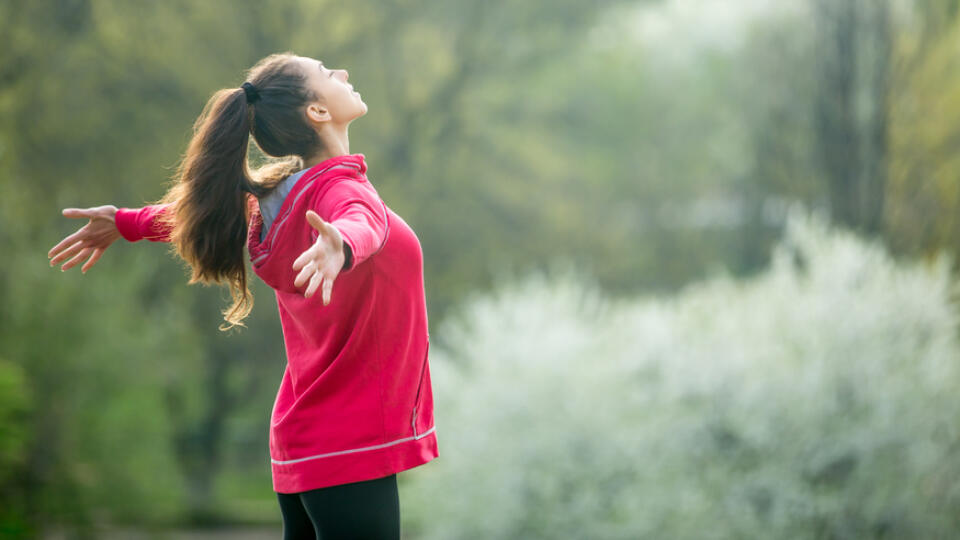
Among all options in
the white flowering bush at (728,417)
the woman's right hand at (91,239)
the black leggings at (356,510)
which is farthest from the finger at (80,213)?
the white flowering bush at (728,417)

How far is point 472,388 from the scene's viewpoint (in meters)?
6.04

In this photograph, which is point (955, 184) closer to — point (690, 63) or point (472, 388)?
point (472, 388)

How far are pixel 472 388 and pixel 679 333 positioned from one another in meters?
1.43

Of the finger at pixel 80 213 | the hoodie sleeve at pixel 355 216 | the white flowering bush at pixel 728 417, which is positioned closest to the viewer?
the hoodie sleeve at pixel 355 216

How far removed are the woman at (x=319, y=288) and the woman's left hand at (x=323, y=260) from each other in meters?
0.16

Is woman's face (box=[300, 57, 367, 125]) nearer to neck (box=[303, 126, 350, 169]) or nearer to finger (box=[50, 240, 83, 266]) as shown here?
neck (box=[303, 126, 350, 169])

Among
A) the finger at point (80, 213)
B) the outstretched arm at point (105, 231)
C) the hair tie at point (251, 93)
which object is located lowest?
the outstretched arm at point (105, 231)

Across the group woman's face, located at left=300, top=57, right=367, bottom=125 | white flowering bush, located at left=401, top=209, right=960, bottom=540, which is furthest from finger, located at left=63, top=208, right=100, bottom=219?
white flowering bush, located at left=401, top=209, right=960, bottom=540

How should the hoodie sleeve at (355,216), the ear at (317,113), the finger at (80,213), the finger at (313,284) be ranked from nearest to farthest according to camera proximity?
1. the finger at (313,284)
2. the hoodie sleeve at (355,216)
3. the ear at (317,113)
4. the finger at (80,213)

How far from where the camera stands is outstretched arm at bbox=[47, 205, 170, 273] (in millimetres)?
1679

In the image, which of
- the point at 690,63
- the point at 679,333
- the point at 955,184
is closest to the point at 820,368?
the point at 679,333

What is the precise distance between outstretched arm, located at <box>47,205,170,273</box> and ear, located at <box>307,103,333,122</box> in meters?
0.36

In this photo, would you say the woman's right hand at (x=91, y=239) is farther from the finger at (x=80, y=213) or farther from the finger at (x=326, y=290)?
the finger at (x=326, y=290)

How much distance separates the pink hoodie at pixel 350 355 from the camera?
4.63ft
